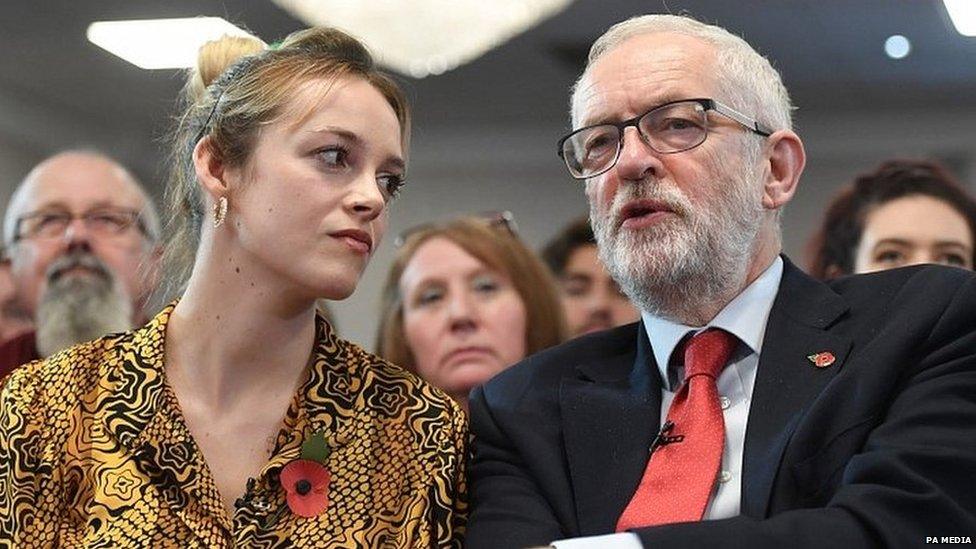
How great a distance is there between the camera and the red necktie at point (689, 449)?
6.73ft

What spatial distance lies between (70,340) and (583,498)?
1604 mm

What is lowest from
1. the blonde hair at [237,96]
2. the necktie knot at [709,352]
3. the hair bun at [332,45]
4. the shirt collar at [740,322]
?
the necktie knot at [709,352]

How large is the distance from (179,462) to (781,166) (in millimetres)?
1071

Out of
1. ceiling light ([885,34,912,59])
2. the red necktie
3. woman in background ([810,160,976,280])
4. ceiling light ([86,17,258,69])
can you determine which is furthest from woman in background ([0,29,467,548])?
ceiling light ([885,34,912,59])

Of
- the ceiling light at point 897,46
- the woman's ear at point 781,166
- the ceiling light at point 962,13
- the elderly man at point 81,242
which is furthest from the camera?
the ceiling light at point 897,46

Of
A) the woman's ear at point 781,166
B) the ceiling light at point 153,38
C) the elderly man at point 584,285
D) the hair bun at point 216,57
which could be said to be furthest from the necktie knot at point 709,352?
the ceiling light at point 153,38

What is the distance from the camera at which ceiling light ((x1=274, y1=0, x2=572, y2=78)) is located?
4875 mm

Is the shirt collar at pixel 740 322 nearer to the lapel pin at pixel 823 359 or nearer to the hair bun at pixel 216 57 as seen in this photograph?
the lapel pin at pixel 823 359

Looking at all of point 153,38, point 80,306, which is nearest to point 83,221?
point 80,306

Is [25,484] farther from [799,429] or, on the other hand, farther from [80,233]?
[80,233]

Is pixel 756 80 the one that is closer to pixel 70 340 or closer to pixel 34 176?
pixel 70 340

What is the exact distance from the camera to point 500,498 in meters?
2.12

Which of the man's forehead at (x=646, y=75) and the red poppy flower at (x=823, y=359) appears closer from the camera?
the red poppy flower at (x=823, y=359)

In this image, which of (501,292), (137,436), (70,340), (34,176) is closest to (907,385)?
(137,436)
